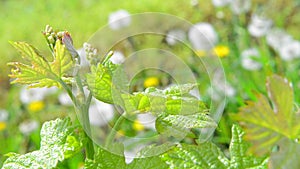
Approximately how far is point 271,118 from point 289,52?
2205 mm

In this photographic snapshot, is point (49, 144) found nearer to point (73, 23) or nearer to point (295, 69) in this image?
point (295, 69)

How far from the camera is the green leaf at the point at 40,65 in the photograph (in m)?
0.42

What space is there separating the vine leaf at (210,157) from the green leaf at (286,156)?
0.14 m

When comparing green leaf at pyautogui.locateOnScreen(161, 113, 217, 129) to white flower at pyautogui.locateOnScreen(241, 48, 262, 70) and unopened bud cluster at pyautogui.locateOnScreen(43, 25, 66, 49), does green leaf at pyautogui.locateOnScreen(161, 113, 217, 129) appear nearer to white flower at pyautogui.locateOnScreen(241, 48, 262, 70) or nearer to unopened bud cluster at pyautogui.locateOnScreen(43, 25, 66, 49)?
unopened bud cluster at pyautogui.locateOnScreen(43, 25, 66, 49)

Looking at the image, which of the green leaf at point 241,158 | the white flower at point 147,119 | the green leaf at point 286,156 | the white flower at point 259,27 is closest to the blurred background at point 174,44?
the white flower at point 259,27

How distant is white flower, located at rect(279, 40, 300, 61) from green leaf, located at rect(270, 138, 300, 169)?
2.17m

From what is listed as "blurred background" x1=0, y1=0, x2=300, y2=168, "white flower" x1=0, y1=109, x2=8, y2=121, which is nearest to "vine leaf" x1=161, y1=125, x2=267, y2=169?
"blurred background" x1=0, y1=0, x2=300, y2=168

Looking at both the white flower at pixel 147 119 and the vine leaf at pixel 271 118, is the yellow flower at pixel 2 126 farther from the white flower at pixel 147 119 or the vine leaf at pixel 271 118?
the vine leaf at pixel 271 118

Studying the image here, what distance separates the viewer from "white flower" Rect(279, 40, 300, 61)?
243 centimetres

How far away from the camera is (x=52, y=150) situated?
455 mm

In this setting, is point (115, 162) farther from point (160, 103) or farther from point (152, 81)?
point (152, 81)

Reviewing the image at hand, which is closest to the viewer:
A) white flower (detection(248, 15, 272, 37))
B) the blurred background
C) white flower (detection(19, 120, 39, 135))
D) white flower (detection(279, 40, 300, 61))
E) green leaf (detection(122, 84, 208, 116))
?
green leaf (detection(122, 84, 208, 116))

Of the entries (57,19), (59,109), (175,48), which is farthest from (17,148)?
(57,19)

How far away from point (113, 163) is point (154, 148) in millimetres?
31
